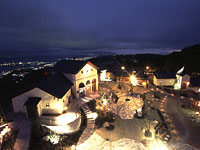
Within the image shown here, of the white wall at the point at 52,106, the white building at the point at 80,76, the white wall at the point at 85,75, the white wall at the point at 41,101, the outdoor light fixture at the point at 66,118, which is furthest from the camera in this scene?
the white wall at the point at 85,75

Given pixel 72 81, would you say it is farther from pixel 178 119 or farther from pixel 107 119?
pixel 178 119

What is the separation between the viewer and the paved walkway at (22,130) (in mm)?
11133

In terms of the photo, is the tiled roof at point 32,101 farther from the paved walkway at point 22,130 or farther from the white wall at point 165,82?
the white wall at point 165,82

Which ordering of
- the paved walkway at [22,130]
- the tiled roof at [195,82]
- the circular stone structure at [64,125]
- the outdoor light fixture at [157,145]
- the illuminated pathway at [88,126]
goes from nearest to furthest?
the paved walkway at [22,130] → the outdoor light fixture at [157,145] → the illuminated pathway at [88,126] → the circular stone structure at [64,125] → the tiled roof at [195,82]

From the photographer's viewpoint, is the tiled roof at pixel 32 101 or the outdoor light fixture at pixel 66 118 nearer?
the outdoor light fixture at pixel 66 118

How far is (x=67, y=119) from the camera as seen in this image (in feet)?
49.5

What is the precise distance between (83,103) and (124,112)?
26.2 ft

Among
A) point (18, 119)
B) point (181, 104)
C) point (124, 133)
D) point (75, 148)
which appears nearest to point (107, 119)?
point (124, 133)

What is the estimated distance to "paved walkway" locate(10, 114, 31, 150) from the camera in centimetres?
1113

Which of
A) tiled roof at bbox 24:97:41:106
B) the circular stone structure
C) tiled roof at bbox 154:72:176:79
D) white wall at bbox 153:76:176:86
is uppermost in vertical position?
tiled roof at bbox 154:72:176:79

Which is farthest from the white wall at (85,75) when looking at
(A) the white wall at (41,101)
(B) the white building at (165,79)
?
(B) the white building at (165,79)

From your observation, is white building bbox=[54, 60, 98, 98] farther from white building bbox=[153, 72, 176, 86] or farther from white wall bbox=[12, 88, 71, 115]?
white building bbox=[153, 72, 176, 86]

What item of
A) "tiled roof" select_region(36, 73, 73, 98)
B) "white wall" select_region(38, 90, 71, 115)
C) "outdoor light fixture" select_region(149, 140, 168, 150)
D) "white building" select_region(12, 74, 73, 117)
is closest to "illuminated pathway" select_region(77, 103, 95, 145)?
"white building" select_region(12, 74, 73, 117)

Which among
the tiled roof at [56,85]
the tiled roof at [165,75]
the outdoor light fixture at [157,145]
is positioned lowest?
the outdoor light fixture at [157,145]
